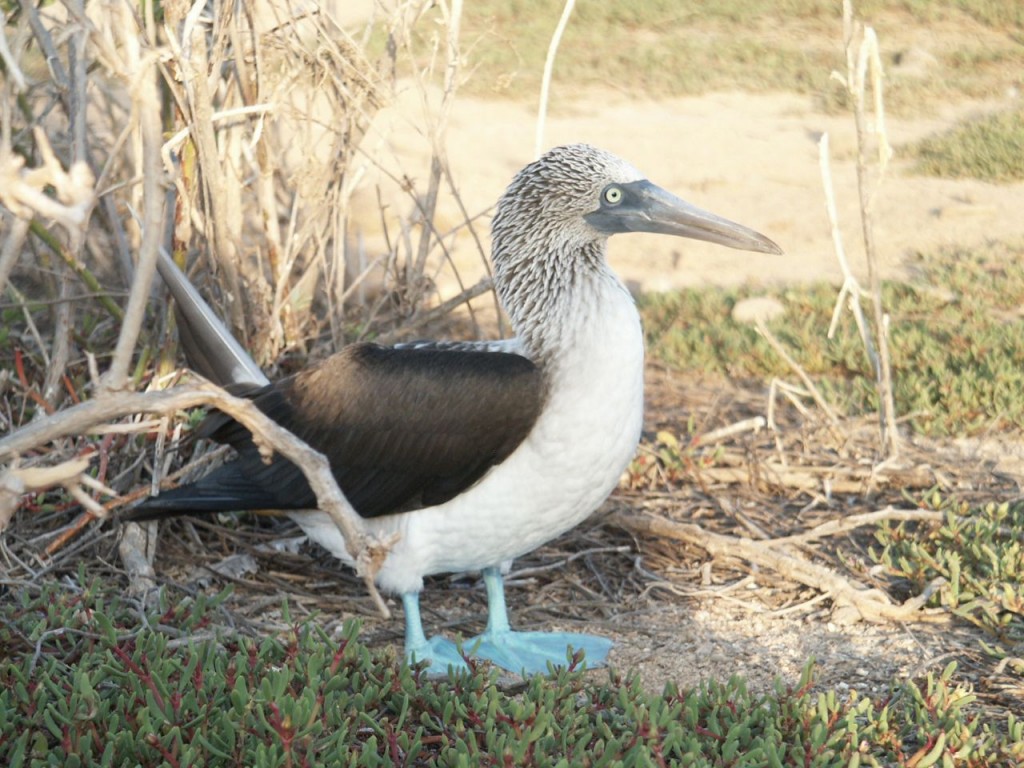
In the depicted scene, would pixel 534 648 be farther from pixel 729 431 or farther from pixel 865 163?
pixel 865 163

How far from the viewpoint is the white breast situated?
336 centimetres

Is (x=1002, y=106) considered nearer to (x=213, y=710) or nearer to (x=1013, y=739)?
(x=1013, y=739)

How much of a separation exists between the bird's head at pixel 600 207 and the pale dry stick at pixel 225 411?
1.61 metres

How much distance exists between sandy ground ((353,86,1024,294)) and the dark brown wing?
8.22 ft

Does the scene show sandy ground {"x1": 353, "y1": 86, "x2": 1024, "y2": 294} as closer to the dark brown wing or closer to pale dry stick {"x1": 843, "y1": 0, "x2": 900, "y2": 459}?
pale dry stick {"x1": 843, "y1": 0, "x2": 900, "y2": 459}

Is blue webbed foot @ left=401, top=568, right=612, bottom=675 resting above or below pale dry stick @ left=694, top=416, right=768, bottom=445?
below

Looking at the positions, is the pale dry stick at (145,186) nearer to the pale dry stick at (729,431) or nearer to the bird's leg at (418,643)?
the bird's leg at (418,643)

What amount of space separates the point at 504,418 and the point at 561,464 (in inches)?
7.6

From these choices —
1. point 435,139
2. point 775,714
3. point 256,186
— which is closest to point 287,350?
point 256,186

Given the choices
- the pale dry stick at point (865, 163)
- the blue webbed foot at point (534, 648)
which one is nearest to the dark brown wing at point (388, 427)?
the blue webbed foot at point (534, 648)

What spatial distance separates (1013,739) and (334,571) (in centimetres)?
216

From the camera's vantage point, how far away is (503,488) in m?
3.42

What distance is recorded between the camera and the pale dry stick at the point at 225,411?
6.66 feet

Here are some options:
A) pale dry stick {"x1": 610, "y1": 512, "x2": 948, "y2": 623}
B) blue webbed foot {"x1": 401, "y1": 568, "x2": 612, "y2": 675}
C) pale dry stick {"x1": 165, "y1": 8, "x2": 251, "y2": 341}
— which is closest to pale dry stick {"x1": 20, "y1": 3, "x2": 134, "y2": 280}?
pale dry stick {"x1": 165, "y1": 8, "x2": 251, "y2": 341}
